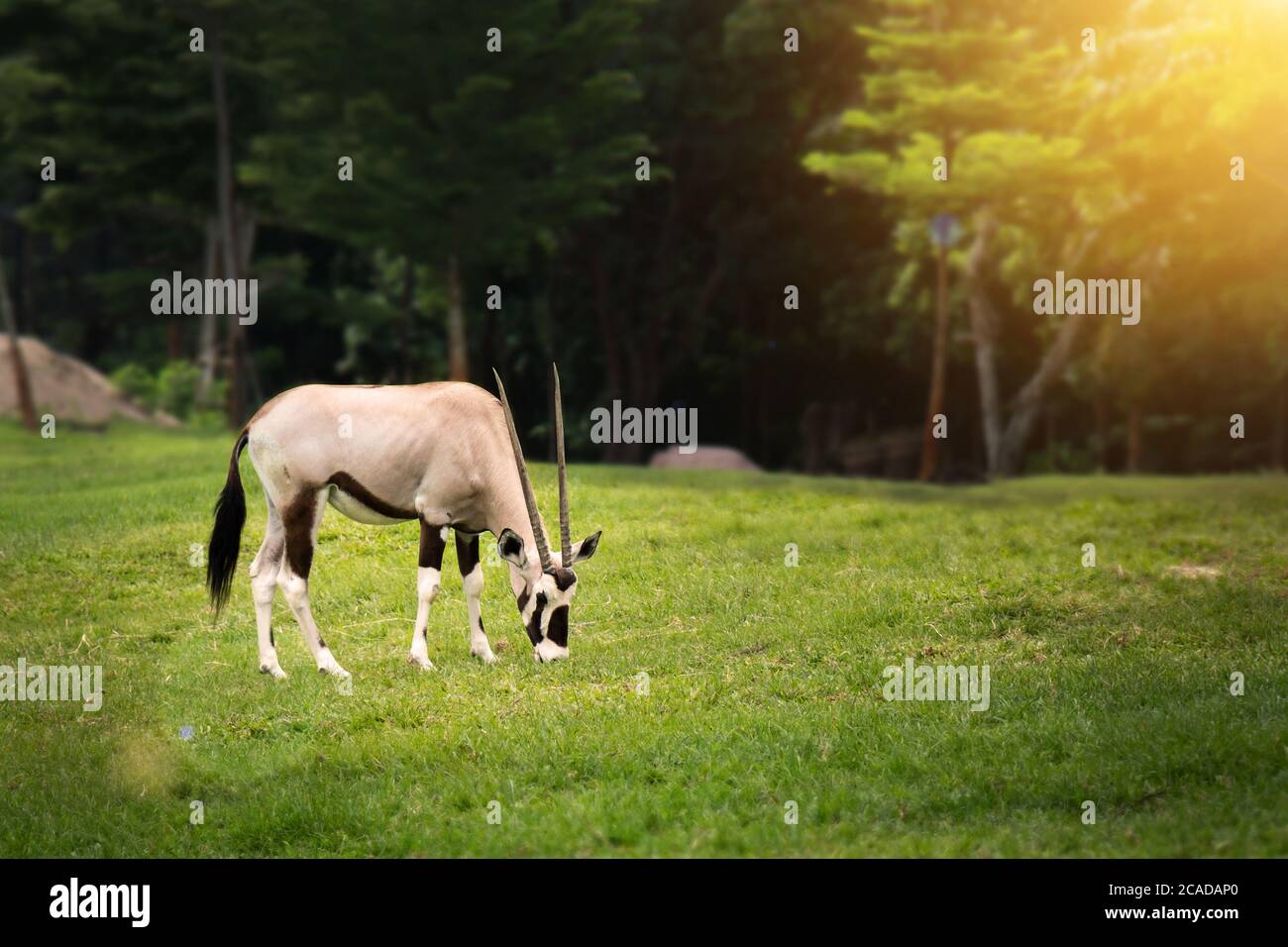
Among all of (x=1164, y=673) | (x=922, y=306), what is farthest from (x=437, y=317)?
(x=1164, y=673)

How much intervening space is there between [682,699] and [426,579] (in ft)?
8.10

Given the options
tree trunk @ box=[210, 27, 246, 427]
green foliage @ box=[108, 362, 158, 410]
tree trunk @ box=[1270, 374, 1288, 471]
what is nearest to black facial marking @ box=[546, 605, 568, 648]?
tree trunk @ box=[210, 27, 246, 427]

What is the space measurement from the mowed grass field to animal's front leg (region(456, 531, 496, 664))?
0.25m

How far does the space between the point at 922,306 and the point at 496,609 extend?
26451 millimetres

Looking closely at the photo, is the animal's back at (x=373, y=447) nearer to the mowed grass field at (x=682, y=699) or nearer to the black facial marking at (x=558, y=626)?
the black facial marking at (x=558, y=626)

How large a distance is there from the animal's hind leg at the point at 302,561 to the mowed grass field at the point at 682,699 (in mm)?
300

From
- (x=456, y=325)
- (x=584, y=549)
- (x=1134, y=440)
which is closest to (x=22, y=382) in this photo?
(x=456, y=325)

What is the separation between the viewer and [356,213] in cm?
3850

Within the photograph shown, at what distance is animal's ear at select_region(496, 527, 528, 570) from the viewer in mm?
12734

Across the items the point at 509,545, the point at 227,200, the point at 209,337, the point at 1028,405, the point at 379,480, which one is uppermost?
the point at 227,200

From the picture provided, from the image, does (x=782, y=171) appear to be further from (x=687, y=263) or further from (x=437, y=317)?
(x=437, y=317)

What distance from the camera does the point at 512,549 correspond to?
12.8 meters

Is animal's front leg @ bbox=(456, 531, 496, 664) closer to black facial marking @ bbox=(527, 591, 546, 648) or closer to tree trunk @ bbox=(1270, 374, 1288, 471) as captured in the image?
black facial marking @ bbox=(527, 591, 546, 648)

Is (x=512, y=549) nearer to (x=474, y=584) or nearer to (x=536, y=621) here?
(x=536, y=621)
